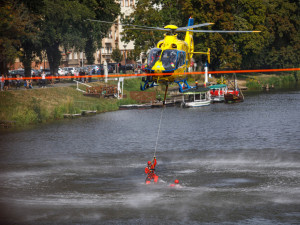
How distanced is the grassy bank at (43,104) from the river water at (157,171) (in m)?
3.26

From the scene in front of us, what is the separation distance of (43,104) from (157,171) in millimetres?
38069

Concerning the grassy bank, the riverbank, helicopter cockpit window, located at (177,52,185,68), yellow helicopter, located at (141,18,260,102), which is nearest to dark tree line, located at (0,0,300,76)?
the grassy bank

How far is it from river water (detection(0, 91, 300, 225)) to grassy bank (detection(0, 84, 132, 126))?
3261 mm

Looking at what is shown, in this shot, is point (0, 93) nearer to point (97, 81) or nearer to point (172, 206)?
point (97, 81)

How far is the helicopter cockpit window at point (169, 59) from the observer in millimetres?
48469

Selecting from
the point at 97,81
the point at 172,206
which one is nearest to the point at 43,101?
the point at 97,81

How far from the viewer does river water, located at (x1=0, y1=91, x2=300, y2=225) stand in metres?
46.5

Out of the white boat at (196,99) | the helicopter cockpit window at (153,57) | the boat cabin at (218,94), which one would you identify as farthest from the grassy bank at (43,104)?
the helicopter cockpit window at (153,57)

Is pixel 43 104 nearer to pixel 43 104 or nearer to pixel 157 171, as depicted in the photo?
pixel 43 104

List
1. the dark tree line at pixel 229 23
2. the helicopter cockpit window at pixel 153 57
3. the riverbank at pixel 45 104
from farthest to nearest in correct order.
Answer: the dark tree line at pixel 229 23 → the riverbank at pixel 45 104 → the helicopter cockpit window at pixel 153 57

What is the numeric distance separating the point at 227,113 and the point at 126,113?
17.4m

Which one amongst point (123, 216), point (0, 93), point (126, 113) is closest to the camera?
point (123, 216)

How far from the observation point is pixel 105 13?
118000 mm

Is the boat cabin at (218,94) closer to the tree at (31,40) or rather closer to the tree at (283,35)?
the tree at (31,40)
